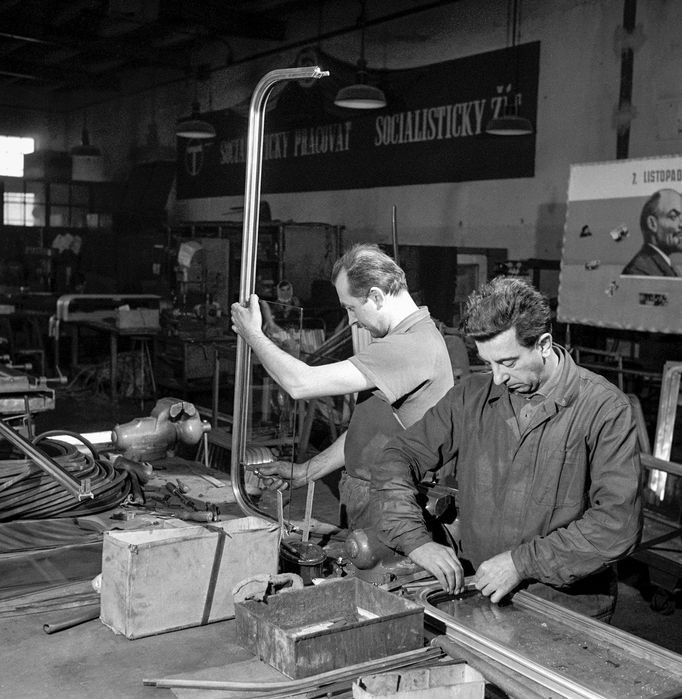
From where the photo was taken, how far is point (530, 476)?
5.81ft

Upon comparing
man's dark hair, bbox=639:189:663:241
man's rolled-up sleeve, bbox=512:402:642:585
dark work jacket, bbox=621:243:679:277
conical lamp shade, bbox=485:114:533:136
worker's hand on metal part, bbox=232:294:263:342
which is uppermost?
conical lamp shade, bbox=485:114:533:136

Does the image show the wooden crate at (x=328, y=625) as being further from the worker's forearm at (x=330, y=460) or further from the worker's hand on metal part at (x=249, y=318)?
the worker's forearm at (x=330, y=460)

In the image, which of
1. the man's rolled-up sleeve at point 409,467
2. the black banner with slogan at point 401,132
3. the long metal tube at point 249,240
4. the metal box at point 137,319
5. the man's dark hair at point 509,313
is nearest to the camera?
the man's dark hair at point 509,313

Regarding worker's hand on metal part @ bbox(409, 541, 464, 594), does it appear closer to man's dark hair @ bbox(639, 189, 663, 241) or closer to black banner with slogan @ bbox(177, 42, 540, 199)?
man's dark hair @ bbox(639, 189, 663, 241)

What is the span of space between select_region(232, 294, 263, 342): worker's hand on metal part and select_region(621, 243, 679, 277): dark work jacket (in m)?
4.39

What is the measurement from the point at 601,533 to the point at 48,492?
133 centimetres

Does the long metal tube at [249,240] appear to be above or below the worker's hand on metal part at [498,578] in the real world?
above

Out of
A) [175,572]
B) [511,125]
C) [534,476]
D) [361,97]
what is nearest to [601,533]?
[534,476]

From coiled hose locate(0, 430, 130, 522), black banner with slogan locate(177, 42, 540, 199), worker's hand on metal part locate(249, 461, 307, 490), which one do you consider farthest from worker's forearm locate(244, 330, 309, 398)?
black banner with slogan locate(177, 42, 540, 199)

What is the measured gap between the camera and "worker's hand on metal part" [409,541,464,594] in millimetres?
1653

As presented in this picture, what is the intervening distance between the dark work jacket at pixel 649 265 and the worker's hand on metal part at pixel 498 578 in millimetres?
Answer: 4643

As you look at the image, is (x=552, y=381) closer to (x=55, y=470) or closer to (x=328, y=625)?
(x=328, y=625)

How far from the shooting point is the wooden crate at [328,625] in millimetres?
1354

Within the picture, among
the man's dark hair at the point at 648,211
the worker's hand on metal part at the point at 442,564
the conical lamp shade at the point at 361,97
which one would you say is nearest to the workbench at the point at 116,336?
the conical lamp shade at the point at 361,97
